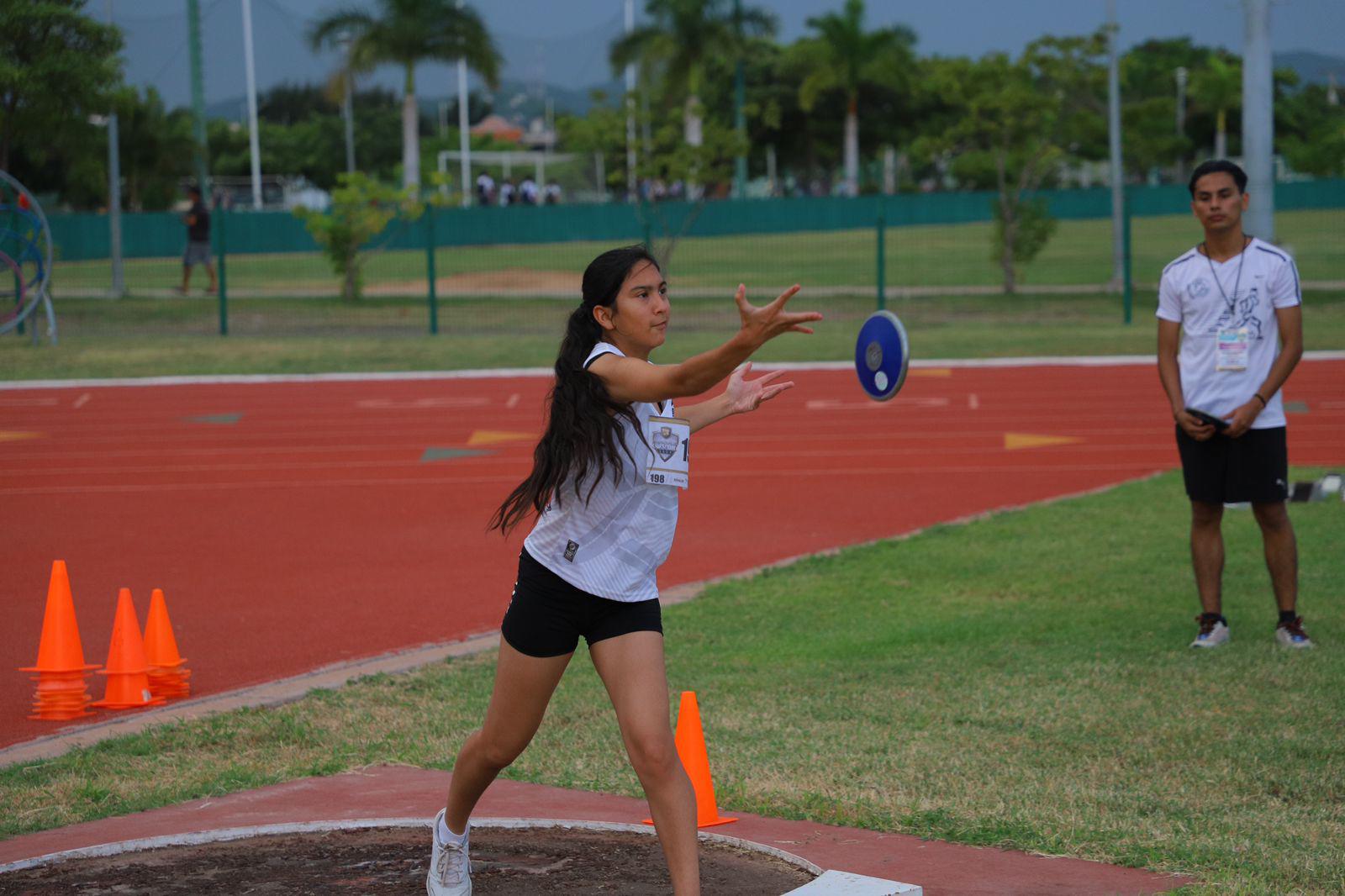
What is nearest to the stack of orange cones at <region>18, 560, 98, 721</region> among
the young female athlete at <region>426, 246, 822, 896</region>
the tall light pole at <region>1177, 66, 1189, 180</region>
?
the young female athlete at <region>426, 246, 822, 896</region>

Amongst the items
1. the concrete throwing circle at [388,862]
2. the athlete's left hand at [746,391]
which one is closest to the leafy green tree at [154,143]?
the concrete throwing circle at [388,862]

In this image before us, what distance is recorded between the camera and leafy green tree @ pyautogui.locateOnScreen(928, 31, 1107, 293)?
33125 mm

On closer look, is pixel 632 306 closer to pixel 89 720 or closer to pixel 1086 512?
pixel 89 720

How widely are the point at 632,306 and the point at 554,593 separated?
807 mm

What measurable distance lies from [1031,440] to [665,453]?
39.0ft

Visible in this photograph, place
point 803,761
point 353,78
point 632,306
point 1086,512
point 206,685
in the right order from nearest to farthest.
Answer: point 632,306, point 803,761, point 206,685, point 1086,512, point 353,78

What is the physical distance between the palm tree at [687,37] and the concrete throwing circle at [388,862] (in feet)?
206

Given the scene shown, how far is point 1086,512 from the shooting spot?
11.6m

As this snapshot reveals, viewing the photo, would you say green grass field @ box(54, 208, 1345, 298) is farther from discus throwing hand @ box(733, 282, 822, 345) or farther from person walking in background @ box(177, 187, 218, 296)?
discus throwing hand @ box(733, 282, 822, 345)

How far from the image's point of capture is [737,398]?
14.9 feet

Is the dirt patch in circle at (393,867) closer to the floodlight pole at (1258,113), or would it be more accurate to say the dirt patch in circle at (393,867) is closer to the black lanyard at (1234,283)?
the black lanyard at (1234,283)

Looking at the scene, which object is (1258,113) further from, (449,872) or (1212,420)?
(449,872)

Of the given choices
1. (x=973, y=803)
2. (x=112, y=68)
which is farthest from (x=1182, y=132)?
(x=973, y=803)

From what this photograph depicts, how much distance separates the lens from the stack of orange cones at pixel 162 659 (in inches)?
296
